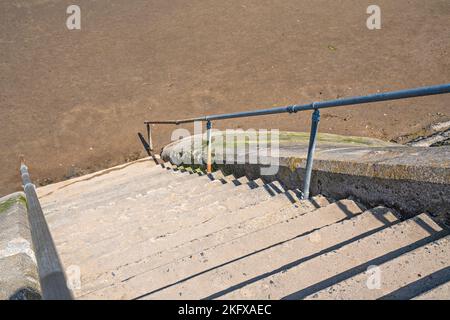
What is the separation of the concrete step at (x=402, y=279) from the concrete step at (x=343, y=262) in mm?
100

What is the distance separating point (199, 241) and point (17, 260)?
62.1 inches

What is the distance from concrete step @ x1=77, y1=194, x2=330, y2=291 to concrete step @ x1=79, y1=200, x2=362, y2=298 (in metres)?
0.03

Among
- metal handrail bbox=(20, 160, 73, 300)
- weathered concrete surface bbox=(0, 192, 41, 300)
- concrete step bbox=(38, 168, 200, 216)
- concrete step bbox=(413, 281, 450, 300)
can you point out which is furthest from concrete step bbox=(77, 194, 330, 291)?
concrete step bbox=(38, 168, 200, 216)

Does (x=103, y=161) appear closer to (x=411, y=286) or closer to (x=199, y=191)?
(x=199, y=191)

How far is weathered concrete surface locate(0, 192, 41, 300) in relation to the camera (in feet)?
8.44

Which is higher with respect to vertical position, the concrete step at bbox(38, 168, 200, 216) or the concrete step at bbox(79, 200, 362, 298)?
the concrete step at bbox(79, 200, 362, 298)

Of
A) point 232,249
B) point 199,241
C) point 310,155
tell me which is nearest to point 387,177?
point 310,155

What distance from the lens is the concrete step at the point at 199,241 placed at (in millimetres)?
2384

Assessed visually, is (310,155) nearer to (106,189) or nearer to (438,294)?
(438,294)

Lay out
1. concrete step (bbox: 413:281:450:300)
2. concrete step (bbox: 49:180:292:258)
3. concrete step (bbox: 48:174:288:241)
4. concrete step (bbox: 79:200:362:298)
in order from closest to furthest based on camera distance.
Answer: concrete step (bbox: 413:281:450:300) → concrete step (bbox: 79:200:362:298) → concrete step (bbox: 49:180:292:258) → concrete step (bbox: 48:174:288:241)

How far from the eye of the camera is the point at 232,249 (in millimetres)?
2361

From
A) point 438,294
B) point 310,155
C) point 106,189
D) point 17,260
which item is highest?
point 310,155

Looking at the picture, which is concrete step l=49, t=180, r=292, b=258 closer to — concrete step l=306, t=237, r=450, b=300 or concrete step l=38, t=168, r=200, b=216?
concrete step l=38, t=168, r=200, b=216
